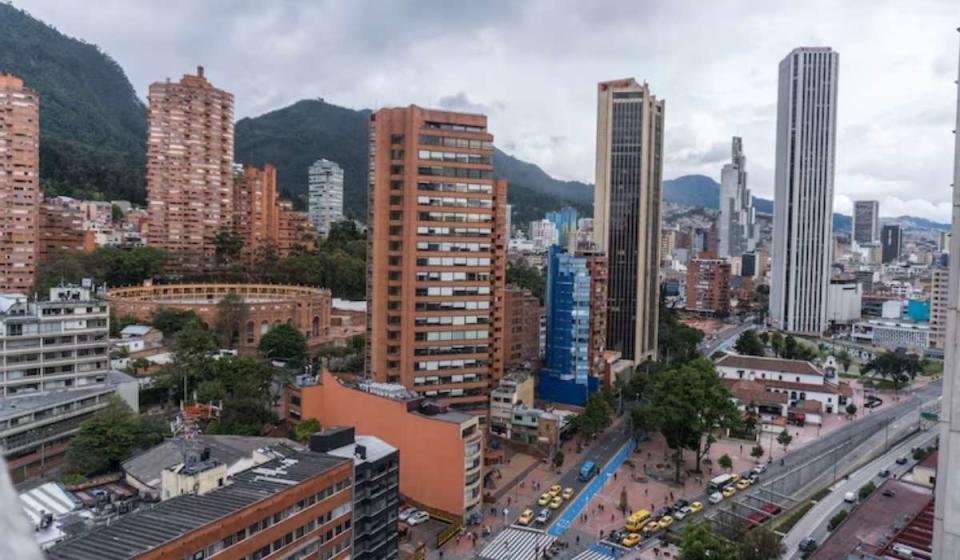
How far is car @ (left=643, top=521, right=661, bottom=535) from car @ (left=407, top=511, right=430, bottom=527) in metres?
6.31

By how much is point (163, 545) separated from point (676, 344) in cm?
3764

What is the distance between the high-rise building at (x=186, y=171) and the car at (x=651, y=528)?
132 ft

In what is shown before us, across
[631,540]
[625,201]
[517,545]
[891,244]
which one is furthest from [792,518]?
[891,244]

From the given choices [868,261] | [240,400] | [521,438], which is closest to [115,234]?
[240,400]

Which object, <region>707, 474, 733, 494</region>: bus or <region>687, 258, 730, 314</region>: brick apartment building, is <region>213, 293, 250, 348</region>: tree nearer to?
<region>707, 474, 733, 494</region>: bus

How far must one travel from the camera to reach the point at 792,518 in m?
20.0

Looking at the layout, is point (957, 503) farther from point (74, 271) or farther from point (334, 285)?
point (334, 285)

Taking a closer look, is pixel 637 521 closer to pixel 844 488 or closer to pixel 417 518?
pixel 417 518

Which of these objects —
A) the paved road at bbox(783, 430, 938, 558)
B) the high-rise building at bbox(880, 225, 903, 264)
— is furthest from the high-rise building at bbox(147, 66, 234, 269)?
the high-rise building at bbox(880, 225, 903, 264)

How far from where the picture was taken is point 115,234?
49.5m

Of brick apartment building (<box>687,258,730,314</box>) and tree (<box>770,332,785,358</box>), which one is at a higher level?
brick apartment building (<box>687,258,730,314</box>)

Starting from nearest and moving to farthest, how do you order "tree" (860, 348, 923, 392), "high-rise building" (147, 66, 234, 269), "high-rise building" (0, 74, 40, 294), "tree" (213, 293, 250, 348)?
"tree" (213, 293, 250, 348), "high-rise building" (0, 74, 40, 294), "tree" (860, 348, 923, 392), "high-rise building" (147, 66, 234, 269)

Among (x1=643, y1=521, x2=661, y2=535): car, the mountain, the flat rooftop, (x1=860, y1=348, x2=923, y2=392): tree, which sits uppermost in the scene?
the mountain

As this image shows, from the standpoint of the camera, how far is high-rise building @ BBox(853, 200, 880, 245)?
15325cm
